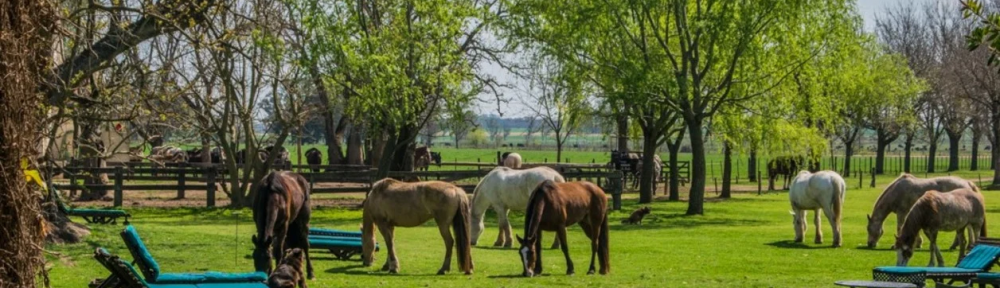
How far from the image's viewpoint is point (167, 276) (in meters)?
12.7

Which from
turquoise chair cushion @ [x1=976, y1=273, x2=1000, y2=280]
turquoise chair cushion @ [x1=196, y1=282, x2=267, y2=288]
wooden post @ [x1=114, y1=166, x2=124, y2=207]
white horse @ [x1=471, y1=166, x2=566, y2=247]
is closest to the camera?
turquoise chair cushion @ [x1=196, y1=282, x2=267, y2=288]

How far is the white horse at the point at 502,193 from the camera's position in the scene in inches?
939

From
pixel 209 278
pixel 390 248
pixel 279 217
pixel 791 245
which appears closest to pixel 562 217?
pixel 390 248

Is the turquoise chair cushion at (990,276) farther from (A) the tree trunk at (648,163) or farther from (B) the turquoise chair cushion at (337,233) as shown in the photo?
(A) the tree trunk at (648,163)

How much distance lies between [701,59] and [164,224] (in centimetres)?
1646

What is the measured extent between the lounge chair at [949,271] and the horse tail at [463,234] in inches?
211

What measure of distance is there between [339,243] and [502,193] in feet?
19.1

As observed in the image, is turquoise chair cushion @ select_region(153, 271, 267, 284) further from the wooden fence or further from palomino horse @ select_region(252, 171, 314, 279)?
the wooden fence

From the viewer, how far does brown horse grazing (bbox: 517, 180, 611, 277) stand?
16625 mm

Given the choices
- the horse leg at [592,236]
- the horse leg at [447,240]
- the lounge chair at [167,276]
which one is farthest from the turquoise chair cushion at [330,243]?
the lounge chair at [167,276]

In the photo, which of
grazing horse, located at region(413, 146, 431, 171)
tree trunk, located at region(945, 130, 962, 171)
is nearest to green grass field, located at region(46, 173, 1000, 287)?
grazing horse, located at region(413, 146, 431, 171)

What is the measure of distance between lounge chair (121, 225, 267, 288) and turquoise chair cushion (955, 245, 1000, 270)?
8.25m

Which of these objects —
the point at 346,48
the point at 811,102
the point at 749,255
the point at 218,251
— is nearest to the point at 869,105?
the point at 811,102

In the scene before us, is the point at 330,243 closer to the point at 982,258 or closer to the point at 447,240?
the point at 447,240
